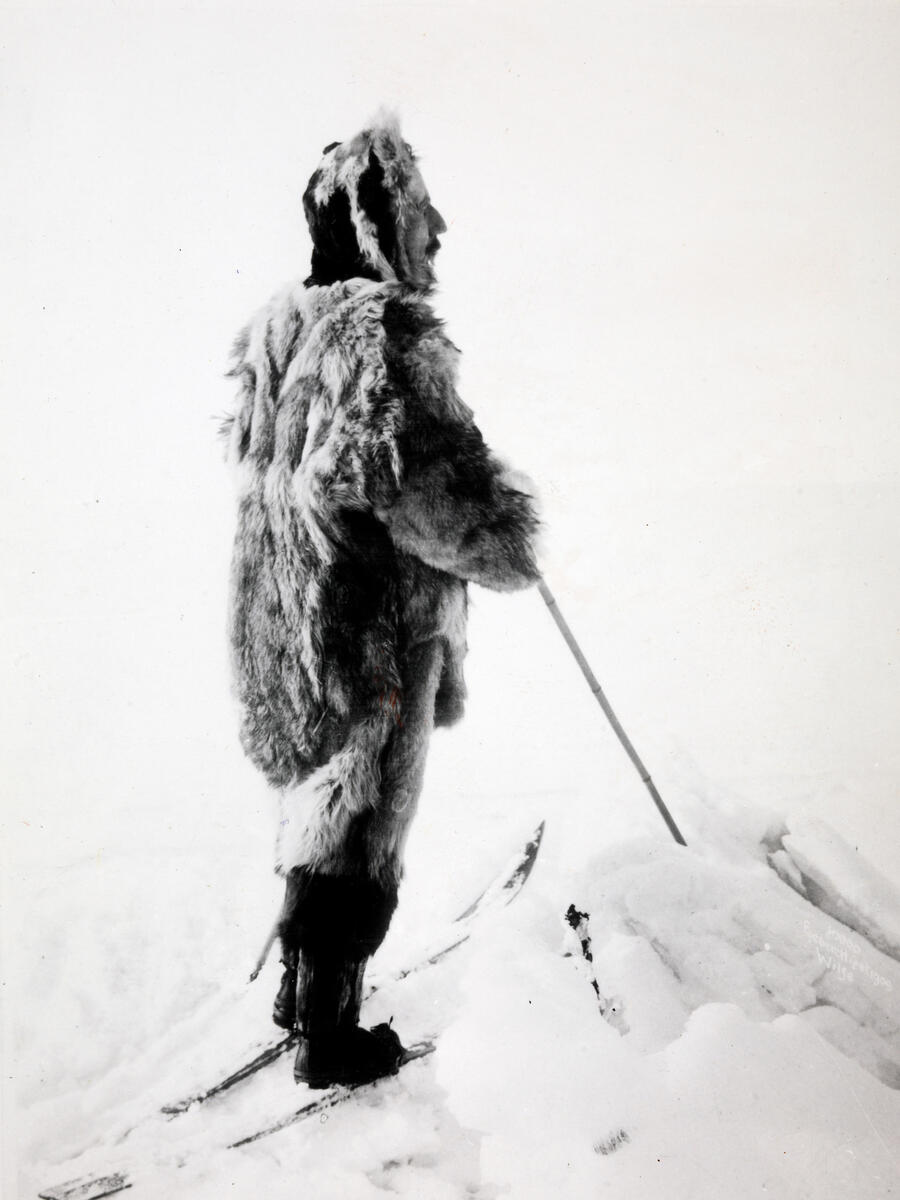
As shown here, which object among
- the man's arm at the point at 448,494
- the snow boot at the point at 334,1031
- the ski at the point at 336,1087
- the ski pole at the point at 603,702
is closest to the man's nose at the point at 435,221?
the man's arm at the point at 448,494

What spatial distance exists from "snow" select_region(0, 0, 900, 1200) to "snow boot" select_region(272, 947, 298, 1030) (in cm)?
3

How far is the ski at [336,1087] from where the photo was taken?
3.47 feet

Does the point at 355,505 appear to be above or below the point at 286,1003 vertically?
above

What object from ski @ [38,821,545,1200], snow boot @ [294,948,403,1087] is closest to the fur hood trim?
ski @ [38,821,545,1200]

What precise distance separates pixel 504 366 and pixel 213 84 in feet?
2.33

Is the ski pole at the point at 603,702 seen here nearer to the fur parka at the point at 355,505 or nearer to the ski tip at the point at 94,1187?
the fur parka at the point at 355,505

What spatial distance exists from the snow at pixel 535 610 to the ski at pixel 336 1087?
2 cm

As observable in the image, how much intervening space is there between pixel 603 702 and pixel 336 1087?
723 mm

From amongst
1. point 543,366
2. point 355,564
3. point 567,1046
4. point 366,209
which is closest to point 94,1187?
point 567,1046

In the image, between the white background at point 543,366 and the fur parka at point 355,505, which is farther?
the white background at point 543,366

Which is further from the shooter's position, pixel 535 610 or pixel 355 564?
pixel 535 610

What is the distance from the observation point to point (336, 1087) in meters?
1.07
